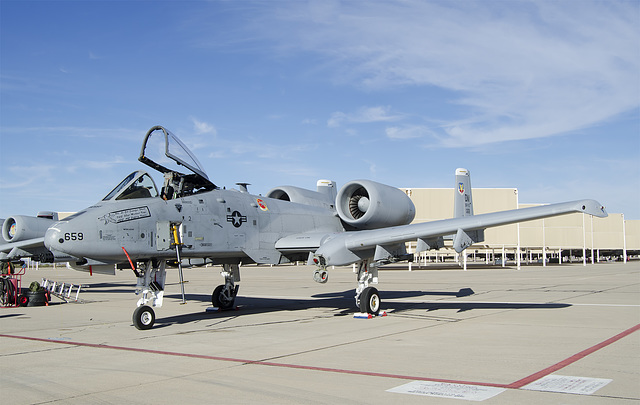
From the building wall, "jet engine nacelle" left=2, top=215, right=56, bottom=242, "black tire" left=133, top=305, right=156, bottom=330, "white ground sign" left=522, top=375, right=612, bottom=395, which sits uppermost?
the building wall

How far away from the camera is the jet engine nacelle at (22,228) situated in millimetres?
25281

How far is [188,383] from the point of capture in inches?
251

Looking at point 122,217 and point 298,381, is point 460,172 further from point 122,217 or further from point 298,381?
point 298,381

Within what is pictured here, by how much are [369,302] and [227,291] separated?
4305 mm

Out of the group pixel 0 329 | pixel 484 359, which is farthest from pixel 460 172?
pixel 0 329

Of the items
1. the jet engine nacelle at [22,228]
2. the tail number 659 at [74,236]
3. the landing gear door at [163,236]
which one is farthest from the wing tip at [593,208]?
the jet engine nacelle at [22,228]

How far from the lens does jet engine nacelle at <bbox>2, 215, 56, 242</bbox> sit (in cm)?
2528

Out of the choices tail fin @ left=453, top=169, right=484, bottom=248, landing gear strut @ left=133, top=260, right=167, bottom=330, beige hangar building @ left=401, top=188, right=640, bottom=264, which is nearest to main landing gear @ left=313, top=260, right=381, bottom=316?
landing gear strut @ left=133, top=260, right=167, bottom=330

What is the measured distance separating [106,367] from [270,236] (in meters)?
7.02

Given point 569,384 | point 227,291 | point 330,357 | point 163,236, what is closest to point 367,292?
point 227,291

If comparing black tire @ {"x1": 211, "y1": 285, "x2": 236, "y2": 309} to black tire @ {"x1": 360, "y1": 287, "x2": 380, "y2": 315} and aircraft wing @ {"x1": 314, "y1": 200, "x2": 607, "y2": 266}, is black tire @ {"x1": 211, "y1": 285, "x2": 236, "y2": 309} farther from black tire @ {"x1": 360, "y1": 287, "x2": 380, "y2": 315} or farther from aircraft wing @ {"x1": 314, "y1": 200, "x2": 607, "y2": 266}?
black tire @ {"x1": 360, "y1": 287, "x2": 380, "y2": 315}

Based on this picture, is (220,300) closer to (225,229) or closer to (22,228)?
(225,229)

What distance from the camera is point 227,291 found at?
50.1ft

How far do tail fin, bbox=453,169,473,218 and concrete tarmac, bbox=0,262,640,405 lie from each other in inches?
127
